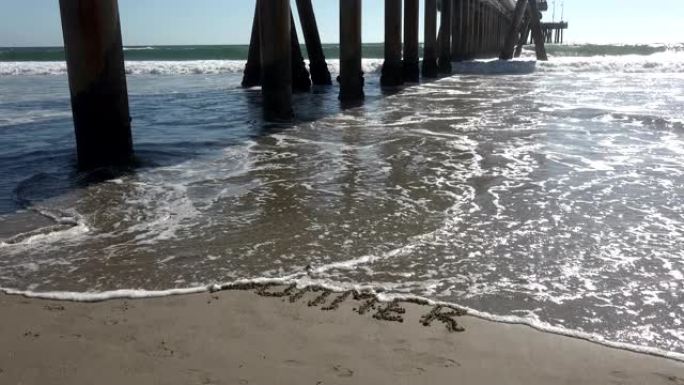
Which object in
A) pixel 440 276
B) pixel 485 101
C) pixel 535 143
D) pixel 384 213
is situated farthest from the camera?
pixel 485 101

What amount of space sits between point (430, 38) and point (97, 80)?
14.8m

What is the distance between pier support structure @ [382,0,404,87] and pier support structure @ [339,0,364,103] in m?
2.34

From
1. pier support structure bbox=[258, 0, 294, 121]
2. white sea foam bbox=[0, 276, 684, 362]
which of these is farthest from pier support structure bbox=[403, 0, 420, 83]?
white sea foam bbox=[0, 276, 684, 362]

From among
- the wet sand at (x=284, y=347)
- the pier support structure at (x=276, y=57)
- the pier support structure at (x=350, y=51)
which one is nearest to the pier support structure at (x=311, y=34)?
the pier support structure at (x=350, y=51)

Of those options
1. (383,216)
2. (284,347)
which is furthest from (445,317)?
(383,216)

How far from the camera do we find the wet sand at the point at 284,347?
7.27 ft

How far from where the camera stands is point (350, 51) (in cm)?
1146

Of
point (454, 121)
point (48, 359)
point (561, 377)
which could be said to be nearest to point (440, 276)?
point (561, 377)

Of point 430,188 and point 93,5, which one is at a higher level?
point 93,5

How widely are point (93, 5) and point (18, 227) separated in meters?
2.30

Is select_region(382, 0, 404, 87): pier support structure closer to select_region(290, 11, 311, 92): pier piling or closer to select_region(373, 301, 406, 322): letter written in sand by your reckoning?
select_region(290, 11, 311, 92): pier piling

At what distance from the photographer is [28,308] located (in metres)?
2.81

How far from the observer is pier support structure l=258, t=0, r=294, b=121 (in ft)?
27.3

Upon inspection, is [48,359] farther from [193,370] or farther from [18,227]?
[18,227]
